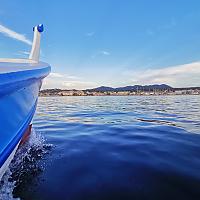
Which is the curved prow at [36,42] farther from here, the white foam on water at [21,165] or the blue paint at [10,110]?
the blue paint at [10,110]

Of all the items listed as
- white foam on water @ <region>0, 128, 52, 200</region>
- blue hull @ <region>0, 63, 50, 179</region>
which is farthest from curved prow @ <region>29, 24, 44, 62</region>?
blue hull @ <region>0, 63, 50, 179</region>

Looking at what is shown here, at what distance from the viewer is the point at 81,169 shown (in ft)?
13.5

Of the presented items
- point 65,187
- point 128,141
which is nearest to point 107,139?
point 128,141

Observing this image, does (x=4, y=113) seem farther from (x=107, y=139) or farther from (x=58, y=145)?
A: (x=107, y=139)

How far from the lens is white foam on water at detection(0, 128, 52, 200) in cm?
330

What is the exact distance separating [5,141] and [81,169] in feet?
6.22

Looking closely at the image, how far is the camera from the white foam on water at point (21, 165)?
130 inches

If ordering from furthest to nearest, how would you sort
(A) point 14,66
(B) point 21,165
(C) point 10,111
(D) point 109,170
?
(B) point 21,165, (D) point 109,170, (A) point 14,66, (C) point 10,111

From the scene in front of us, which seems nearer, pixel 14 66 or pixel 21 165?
pixel 14 66

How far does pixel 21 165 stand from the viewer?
4336mm

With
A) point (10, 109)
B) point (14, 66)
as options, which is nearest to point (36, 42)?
point (14, 66)

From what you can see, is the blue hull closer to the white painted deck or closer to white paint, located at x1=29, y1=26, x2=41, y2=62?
the white painted deck

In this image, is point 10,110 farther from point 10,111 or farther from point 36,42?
point 36,42

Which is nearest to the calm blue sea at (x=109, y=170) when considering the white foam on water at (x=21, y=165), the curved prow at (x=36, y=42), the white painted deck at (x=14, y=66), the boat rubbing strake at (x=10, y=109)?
the white foam on water at (x=21, y=165)
